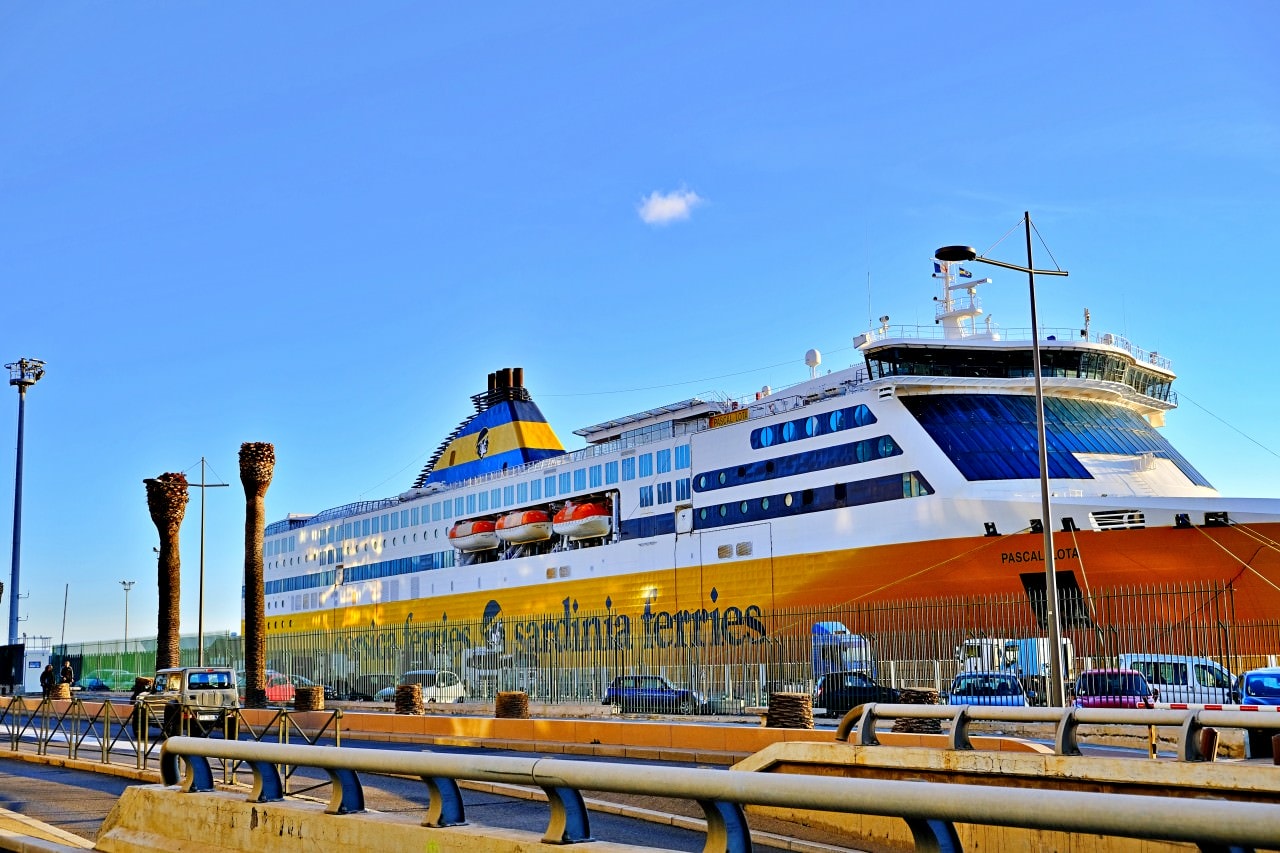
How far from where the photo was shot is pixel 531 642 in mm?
30484

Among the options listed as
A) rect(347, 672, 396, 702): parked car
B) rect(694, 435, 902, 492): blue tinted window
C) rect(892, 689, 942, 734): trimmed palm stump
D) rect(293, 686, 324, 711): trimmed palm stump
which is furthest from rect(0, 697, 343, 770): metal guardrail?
rect(694, 435, 902, 492): blue tinted window

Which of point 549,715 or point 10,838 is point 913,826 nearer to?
point 10,838

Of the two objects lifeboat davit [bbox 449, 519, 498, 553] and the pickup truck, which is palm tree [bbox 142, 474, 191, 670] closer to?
the pickup truck

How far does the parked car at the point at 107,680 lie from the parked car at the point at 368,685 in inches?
950

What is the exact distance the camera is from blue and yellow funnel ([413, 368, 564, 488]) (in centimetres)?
5997

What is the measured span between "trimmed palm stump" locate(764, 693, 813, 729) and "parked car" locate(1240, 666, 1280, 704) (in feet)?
28.5

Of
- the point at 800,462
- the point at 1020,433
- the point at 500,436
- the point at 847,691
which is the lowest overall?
the point at 847,691

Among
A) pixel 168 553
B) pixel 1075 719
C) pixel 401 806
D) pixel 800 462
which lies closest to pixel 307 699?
pixel 168 553

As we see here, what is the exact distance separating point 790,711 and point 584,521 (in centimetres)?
3147

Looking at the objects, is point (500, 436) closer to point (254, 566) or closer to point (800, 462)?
point (800, 462)

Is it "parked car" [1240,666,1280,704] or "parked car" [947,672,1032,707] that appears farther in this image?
"parked car" [947,672,1032,707]

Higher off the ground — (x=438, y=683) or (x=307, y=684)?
(x=438, y=683)

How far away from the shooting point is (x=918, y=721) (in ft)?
63.9

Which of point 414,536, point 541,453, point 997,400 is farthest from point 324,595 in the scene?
point 997,400
